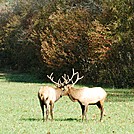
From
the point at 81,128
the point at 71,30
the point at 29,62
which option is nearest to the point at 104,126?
the point at 81,128

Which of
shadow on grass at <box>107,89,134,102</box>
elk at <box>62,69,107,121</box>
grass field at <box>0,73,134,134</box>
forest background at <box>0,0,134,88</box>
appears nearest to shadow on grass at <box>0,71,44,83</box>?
forest background at <box>0,0,134,88</box>

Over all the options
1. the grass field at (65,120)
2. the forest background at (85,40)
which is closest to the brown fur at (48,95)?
the grass field at (65,120)

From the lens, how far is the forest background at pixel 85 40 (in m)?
35.0

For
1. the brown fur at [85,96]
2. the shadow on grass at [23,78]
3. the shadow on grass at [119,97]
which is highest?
the brown fur at [85,96]

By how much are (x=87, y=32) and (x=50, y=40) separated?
525 centimetres

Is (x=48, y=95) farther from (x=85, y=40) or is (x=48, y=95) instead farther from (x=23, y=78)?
(x=23, y=78)

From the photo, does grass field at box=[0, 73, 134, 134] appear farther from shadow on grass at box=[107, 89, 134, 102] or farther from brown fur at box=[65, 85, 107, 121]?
shadow on grass at box=[107, 89, 134, 102]

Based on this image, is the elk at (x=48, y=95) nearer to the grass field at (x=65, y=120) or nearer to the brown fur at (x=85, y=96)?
the brown fur at (x=85, y=96)

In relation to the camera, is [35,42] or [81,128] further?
[35,42]

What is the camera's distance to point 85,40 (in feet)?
128

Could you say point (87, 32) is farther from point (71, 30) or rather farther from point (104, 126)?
point (104, 126)

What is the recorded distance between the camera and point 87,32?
37969mm

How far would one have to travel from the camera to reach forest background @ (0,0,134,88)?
35.0 meters

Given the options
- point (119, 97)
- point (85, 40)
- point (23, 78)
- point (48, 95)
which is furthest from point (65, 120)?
point (23, 78)
